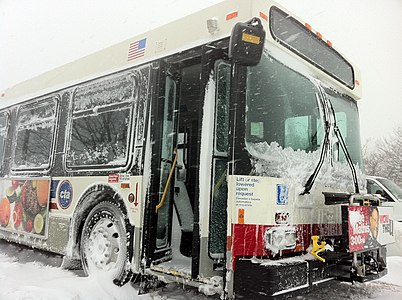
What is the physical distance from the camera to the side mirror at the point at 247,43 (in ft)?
9.29

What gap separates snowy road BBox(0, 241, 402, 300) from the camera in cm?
353

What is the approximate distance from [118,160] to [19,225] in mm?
2341

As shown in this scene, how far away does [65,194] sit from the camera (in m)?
4.71

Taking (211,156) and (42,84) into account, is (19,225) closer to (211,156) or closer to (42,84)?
(42,84)

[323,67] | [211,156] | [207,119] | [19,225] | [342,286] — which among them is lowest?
[342,286]

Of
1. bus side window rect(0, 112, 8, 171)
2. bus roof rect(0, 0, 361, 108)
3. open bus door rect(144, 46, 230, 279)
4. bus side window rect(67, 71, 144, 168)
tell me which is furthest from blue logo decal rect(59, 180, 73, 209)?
bus side window rect(0, 112, 8, 171)

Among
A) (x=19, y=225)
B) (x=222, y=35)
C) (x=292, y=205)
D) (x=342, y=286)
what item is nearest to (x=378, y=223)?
(x=292, y=205)

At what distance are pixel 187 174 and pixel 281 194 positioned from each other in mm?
1200

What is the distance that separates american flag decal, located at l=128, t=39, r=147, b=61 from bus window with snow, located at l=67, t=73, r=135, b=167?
0.21 meters

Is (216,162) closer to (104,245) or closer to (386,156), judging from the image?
(104,245)

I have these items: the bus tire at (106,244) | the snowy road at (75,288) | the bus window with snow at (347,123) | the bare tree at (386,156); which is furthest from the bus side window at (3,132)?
the bare tree at (386,156)

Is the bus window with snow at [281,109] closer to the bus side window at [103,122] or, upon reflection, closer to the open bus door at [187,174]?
the open bus door at [187,174]

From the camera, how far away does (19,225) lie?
17.9 feet

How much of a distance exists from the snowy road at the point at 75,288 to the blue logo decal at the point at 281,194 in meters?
0.85
